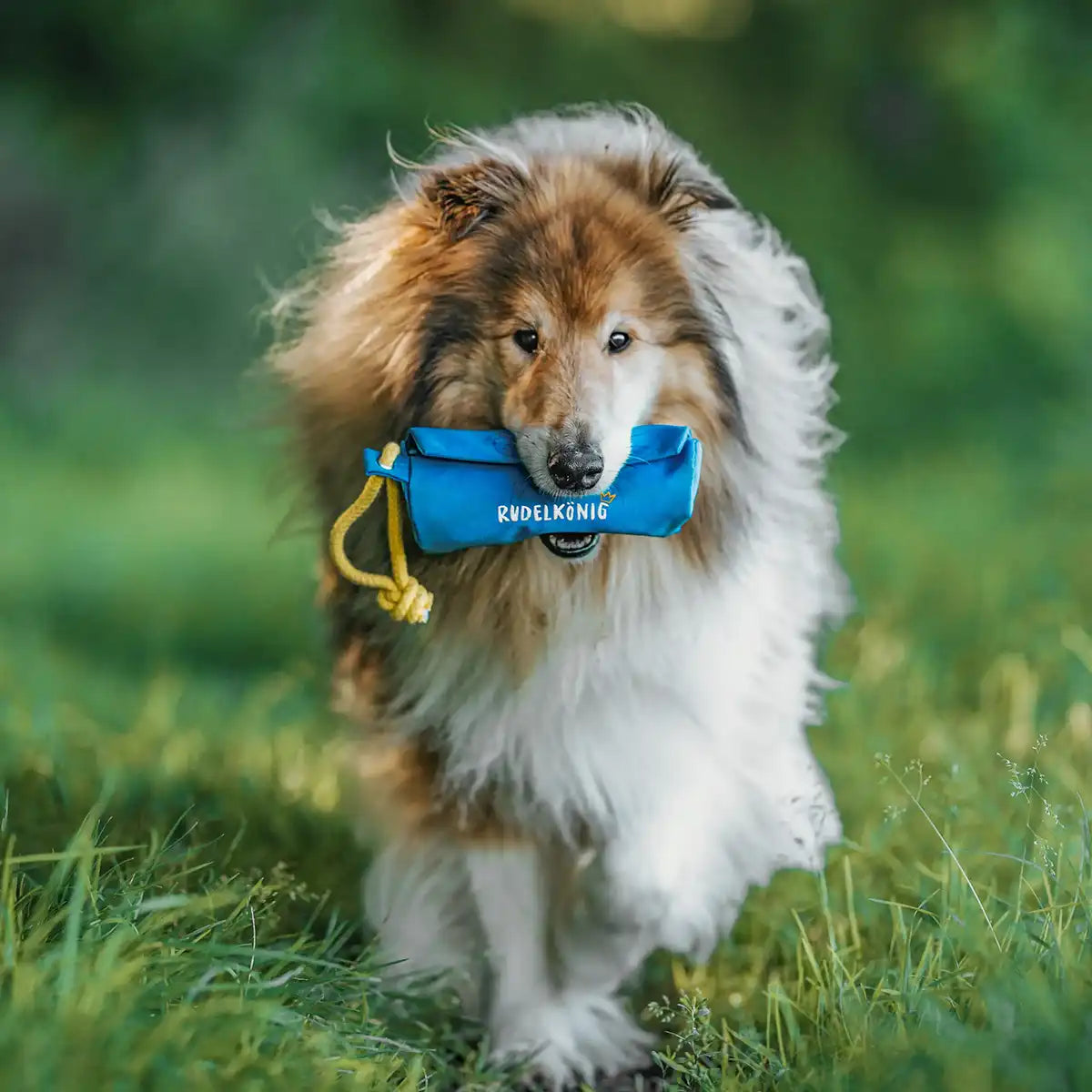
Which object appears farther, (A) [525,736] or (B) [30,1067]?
(A) [525,736]

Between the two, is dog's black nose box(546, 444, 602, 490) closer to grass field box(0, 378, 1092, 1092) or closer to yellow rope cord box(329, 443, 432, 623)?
yellow rope cord box(329, 443, 432, 623)

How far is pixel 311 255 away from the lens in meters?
3.73

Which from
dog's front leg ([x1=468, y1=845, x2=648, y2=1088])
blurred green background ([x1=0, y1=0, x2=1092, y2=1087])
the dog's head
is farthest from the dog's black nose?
blurred green background ([x1=0, y1=0, x2=1092, y2=1087])

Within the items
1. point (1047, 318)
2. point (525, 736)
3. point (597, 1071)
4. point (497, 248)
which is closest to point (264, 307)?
point (497, 248)

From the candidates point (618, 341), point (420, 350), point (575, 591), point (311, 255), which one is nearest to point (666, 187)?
point (618, 341)

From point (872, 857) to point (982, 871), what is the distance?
0.32m

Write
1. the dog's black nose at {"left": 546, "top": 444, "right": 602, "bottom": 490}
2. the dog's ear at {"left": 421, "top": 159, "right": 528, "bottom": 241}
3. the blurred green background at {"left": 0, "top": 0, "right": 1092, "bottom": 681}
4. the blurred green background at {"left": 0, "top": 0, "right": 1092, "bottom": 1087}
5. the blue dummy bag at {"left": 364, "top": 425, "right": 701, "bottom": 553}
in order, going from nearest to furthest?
the dog's black nose at {"left": 546, "top": 444, "right": 602, "bottom": 490} → the blue dummy bag at {"left": 364, "top": 425, "right": 701, "bottom": 553} → the dog's ear at {"left": 421, "top": 159, "right": 528, "bottom": 241} → the blurred green background at {"left": 0, "top": 0, "right": 1092, "bottom": 1087} → the blurred green background at {"left": 0, "top": 0, "right": 1092, "bottom": 681}

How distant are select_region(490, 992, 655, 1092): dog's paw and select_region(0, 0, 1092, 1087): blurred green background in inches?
22.7

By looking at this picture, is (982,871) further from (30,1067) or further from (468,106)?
(468,106)

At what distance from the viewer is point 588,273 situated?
2.89 metres

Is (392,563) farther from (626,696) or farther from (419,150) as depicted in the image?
(419,150)

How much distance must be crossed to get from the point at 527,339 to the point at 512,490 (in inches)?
11.3

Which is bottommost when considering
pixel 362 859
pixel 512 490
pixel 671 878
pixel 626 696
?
pixel 362 859

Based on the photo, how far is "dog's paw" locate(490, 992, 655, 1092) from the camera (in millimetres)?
3221
